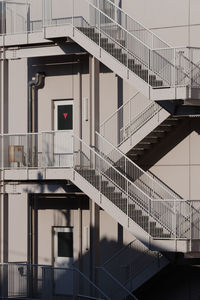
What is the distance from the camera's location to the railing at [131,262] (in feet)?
110

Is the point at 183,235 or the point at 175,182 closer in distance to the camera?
the point at 183,235

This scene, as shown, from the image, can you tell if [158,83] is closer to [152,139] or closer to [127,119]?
[152,139]

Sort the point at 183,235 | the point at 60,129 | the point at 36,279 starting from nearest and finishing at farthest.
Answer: the point at 183,235, the point at 36,279, the point at 60,129

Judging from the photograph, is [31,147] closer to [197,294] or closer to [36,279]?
[36,279]

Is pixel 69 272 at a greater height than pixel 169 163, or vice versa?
pixel 169 163

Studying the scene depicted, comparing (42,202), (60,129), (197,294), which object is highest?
(60,129)

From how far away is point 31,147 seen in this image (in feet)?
113

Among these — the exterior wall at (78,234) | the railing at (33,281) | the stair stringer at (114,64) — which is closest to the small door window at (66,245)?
the exterior wall at (78,234)

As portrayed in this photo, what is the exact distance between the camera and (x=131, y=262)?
111ft

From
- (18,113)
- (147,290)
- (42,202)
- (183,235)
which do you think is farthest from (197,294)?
(18,113)

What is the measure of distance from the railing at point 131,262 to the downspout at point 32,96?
17.8ft

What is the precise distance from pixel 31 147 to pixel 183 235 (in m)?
5.78

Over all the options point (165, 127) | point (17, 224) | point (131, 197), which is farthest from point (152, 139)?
point (17, 224)

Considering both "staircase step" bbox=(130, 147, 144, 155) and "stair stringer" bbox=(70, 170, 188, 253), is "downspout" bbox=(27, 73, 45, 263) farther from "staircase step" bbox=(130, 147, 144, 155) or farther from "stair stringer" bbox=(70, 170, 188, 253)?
"stair stringer" bbox=(70, 170, 188, 253)
